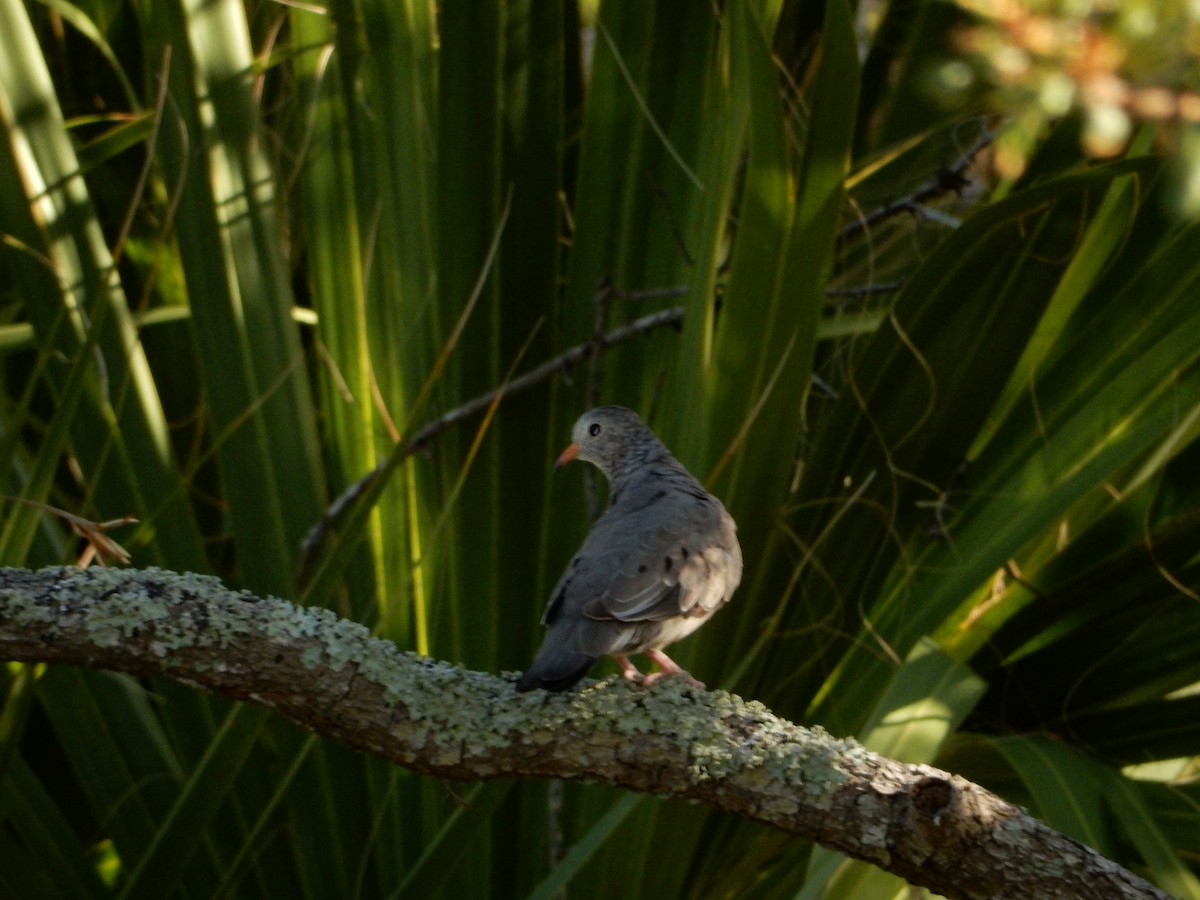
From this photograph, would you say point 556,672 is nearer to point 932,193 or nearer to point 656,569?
point 656,569

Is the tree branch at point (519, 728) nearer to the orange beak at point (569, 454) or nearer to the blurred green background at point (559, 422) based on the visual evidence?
the blurred green background at point (559, 422)

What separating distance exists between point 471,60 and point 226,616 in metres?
1.22

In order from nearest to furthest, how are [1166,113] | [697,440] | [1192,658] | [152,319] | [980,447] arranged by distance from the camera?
[1166,113] → [697,440] → [1192,658] → [980,447] → [152,319]

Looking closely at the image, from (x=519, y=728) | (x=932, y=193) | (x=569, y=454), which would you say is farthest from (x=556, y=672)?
(x=932, y=193)

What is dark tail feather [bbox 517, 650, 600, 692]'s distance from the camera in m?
1.65

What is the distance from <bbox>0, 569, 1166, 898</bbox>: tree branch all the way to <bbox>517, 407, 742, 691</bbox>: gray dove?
0.10m

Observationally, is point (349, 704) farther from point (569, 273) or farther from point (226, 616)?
point (569, 273)

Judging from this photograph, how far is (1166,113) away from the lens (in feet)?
3.59

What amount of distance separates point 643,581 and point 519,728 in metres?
0.45

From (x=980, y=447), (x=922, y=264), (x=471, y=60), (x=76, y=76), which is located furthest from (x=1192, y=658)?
(x=76, y=76)

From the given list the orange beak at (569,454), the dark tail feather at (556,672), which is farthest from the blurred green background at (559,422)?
the dark tail feather at (556,672)

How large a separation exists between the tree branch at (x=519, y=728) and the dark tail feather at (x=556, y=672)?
0.03m

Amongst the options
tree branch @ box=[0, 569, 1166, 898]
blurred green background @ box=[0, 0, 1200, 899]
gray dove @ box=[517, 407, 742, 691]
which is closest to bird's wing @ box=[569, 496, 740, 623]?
gray dove @ box=[517, 407, 742, 691]

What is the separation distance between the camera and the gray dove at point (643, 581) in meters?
1.81
